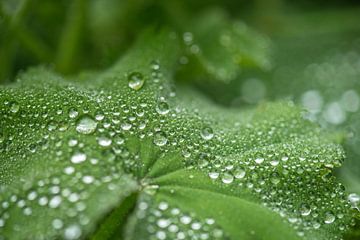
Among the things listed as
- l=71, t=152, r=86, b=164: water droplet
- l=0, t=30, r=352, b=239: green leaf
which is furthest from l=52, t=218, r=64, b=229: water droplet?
l=71, t=152, r=86, b=164: water droplet

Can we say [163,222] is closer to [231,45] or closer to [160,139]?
[160,139]

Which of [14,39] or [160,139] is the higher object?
[160,139]

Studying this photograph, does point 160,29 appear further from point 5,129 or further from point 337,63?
point 337,63

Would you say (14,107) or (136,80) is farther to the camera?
(136,80)

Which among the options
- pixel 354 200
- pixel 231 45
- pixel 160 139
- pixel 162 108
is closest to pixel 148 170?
pixel 160 139

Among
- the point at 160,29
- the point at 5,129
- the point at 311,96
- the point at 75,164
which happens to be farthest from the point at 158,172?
the point at 311,96

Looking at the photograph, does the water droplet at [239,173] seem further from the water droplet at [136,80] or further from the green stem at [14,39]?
the green stem at [14,39]

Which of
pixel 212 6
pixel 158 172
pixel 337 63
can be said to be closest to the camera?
pixel 158 172
